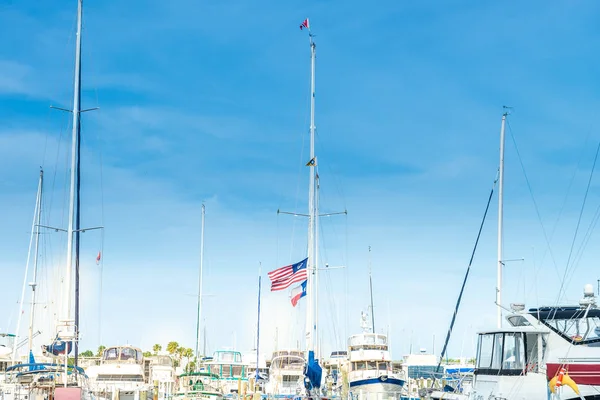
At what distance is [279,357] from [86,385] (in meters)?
24.2

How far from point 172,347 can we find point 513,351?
87.5 m

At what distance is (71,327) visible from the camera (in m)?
38.0

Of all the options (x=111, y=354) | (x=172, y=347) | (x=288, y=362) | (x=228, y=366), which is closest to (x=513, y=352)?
(x=111, y=354)

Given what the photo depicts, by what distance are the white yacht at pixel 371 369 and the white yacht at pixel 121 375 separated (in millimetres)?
12342

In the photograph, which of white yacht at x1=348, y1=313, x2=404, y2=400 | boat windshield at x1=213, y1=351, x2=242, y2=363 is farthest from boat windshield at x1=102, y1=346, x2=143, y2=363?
boat windshield at x1=213, y1=351, x2=242, y2=363

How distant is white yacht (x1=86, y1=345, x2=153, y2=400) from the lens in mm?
45875

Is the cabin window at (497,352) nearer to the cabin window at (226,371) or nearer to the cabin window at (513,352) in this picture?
the cabin window at (513,352)

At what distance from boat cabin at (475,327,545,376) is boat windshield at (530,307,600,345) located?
0.65 m

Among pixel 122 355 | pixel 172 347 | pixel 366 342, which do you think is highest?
pixel 366 342

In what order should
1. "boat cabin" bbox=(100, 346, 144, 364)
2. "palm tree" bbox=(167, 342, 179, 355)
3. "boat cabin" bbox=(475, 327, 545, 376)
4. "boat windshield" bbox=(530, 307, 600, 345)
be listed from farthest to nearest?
"palm tree" bbox=(167, 342, 179, 355) < "boat cabin" bbox=(100, 346, 144, 364) < "boat cabin" bbox=(475, 327, 545, 376) < "boat windshield" bbox=(530, 307, 600, 345)

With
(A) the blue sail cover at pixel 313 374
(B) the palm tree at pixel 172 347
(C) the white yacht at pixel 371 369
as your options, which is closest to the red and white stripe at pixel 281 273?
(A) the blue sail cover at pixel 313 374

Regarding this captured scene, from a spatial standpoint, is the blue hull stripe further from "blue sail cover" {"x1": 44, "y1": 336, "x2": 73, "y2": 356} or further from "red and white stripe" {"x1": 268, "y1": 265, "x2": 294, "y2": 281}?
"blue sail cover" {"x1": 44, "y1": 336, "x2": 73, "y2": 356}

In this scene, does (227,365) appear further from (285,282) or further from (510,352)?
(510,352)

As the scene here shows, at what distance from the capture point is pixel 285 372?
57.6 metres
